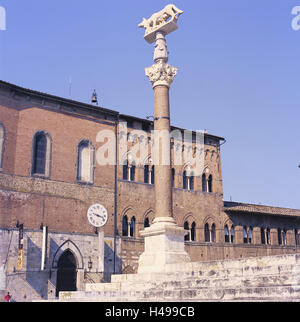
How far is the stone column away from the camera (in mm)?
14953

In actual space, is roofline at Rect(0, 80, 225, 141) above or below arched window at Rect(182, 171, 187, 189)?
above

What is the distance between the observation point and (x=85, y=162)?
81.7ft

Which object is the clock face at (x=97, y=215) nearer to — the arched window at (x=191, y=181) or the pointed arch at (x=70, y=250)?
the pointed arch at (x=70, y=250)

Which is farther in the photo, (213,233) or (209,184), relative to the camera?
(209,184)

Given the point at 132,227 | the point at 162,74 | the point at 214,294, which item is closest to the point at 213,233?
the point at 132,227

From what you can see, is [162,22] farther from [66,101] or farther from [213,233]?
[213,233]

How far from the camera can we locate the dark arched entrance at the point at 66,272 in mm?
22250

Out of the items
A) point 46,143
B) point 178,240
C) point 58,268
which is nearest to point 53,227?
point 58,268

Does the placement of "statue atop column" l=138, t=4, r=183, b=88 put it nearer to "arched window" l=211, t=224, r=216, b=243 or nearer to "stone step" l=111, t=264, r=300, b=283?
"stone step" l=111, t=264, r=300, b=283

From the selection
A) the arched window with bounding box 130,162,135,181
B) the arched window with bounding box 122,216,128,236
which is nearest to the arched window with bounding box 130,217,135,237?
the arched window with bounding box 122,216,128,236

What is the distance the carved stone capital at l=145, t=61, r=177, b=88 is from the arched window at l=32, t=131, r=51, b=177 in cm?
890

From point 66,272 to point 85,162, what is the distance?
6133mm
